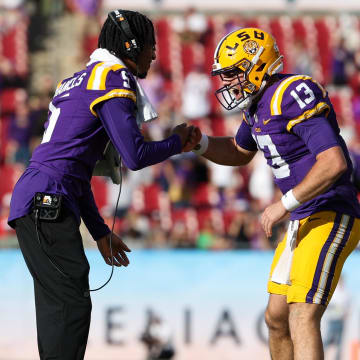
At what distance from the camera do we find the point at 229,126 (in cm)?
1256

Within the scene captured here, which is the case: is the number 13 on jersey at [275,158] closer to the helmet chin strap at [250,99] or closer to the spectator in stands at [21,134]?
the helmet chin strap at [250,99]

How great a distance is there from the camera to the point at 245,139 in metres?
5.59

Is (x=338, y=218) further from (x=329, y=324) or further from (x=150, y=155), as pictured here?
(x=329, y=324)

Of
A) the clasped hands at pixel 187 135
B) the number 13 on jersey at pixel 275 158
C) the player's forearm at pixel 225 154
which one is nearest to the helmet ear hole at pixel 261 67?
the number 13 on jersey at pixel 275 158

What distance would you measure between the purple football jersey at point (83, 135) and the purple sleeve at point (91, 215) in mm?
162

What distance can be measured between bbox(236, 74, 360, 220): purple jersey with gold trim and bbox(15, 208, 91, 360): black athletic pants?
1221 mm

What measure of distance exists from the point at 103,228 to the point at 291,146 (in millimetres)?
1172

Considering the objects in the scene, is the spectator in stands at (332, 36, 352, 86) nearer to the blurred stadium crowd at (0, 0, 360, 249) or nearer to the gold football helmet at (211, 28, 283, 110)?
the blurred stadium crowd at (0, 0, 360, 249)

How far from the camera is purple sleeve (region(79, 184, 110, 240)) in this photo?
490cm

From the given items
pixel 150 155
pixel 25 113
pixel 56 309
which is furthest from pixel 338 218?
pixel 25 113

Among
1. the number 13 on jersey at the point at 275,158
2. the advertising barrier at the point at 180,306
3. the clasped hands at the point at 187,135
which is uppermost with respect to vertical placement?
the clasped hands at the point at 187,135

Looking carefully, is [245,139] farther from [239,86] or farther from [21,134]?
[21,134]

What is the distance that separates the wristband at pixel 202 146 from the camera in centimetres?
555

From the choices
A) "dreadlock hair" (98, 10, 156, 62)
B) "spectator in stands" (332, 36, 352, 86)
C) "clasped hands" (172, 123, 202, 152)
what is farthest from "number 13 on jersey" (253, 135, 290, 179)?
"spectator in stands" (332, 36, 352, 86)
